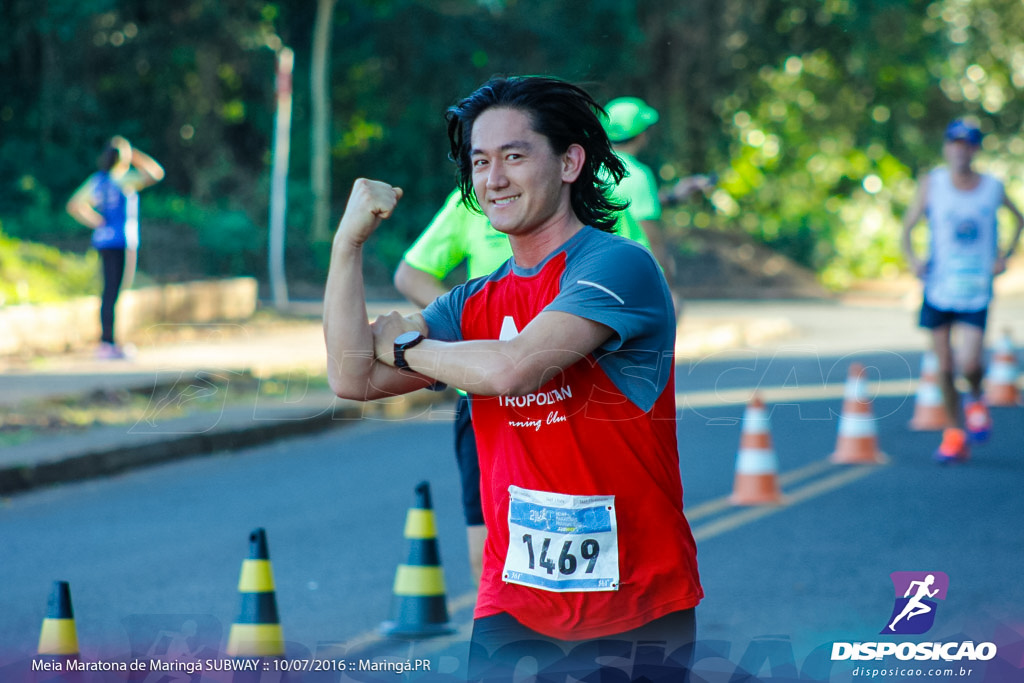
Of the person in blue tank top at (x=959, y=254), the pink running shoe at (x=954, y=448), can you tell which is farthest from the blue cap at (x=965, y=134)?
the pink running shoe at (x=954, y=448)

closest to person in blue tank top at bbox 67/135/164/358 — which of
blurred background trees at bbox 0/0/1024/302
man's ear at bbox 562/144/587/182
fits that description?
blurred background trees at bbox 0/0/1024/302

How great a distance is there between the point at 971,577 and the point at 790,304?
820 inches

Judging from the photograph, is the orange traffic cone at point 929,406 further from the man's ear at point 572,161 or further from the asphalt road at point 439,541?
the man's ear at point 572,161

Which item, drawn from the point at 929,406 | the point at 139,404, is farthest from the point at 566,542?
the point at 139,404

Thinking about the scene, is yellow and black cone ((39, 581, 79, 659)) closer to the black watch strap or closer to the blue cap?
the black watch strap

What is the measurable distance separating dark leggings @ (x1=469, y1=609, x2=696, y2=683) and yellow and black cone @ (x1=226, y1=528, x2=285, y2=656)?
209 centimetres

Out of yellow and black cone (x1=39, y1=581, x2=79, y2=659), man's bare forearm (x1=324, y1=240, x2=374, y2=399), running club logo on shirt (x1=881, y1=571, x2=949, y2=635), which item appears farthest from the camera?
running club logo on shirt (x1=881, y1=571, x2=949, y2=635)

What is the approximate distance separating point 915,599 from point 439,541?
8.81ft

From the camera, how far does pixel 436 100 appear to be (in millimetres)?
29594

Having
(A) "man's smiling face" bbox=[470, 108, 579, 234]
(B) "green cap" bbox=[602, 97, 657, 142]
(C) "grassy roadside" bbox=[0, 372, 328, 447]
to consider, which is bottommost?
(C) "grassy roadside" bbox=[0, 372, 328, 447]

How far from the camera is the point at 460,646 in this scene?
5473 mm

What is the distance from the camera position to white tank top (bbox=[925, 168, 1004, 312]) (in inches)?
367

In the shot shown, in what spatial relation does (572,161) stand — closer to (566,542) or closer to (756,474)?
(566,542)

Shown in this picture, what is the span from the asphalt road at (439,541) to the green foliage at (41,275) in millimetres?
5135
